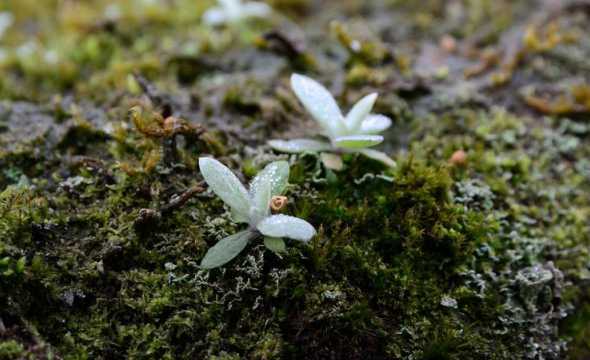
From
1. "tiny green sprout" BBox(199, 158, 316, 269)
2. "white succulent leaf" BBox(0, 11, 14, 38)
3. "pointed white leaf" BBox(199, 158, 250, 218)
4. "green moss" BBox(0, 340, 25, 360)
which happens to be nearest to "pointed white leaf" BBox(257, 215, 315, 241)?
"tiny green sprout" BBox(199, 158, 316, 269)

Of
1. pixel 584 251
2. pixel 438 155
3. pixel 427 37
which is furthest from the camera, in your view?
pixel 427 37

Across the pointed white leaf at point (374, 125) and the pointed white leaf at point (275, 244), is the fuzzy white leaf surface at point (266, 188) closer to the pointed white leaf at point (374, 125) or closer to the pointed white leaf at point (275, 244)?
the pointed white leaf at point (275, 244)

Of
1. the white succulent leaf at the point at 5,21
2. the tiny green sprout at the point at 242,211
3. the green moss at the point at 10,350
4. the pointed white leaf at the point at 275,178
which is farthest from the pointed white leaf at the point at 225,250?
the white succulent leaf at the point at 5,21

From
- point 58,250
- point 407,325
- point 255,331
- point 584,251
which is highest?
point 58,250

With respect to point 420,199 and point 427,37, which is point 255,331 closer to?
point 420,199

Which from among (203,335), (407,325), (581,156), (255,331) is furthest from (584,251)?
(203,335)

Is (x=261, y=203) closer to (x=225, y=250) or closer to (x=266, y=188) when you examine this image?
(x=266, y=188)

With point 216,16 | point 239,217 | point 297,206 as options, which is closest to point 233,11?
point 216,16
